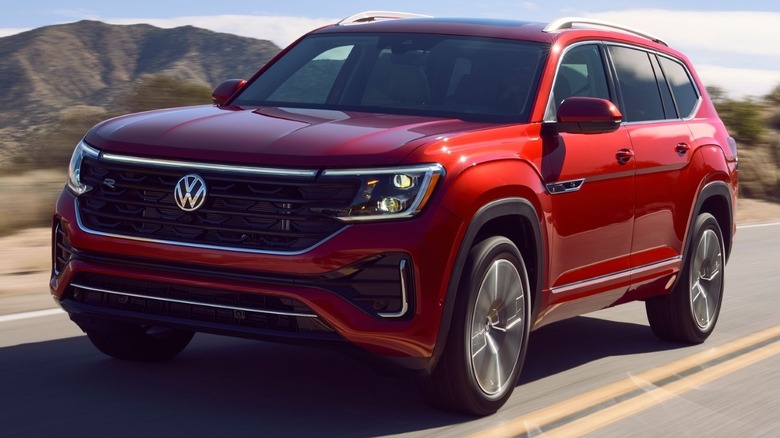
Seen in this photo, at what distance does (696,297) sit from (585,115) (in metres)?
2.24

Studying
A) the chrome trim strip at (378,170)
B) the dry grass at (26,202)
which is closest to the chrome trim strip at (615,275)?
the chrome trim strip at (378,170)

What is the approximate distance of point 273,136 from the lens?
5309mm

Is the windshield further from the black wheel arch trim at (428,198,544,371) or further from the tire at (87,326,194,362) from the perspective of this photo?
the tire at (87,326,194,362)

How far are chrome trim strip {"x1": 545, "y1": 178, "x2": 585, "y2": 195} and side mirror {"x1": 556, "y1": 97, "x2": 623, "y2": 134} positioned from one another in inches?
9.6

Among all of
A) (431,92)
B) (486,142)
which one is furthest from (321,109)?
(486,142)

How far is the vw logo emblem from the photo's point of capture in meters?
5.13

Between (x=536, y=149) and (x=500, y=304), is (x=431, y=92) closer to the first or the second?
(x=536, y=149)

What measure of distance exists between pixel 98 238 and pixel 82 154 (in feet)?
1.52

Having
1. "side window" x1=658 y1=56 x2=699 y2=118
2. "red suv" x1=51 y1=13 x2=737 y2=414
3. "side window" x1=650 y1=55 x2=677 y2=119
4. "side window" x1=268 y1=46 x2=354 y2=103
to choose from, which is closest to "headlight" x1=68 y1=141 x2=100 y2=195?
"red suv" x1=51 y1=13 x2=737 y2=414

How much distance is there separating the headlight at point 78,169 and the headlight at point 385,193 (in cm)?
116

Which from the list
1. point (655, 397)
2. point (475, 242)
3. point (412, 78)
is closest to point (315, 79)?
point (412, 78)

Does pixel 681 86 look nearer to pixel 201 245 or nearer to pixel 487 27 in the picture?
pixel 487 27

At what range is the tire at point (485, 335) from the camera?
5332 millimetres

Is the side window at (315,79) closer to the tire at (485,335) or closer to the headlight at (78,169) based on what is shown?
the headlight at (78,169)
